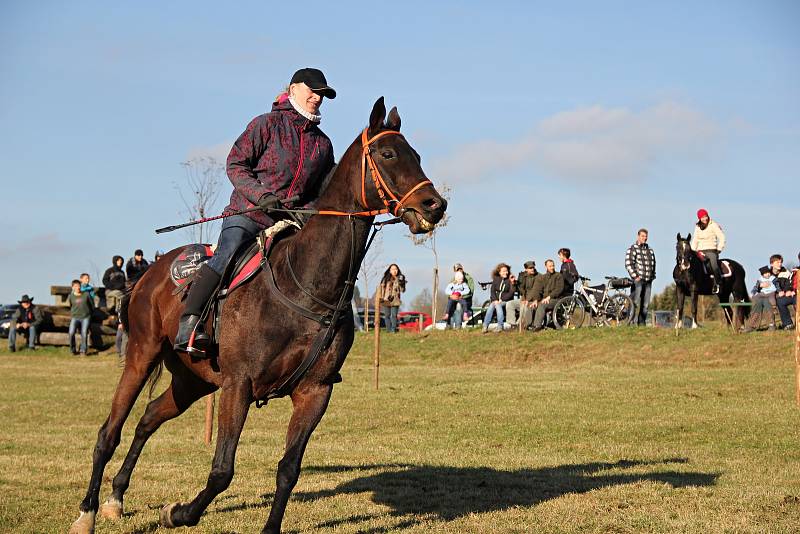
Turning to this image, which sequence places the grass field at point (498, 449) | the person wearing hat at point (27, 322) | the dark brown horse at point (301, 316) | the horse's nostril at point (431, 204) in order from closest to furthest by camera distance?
the horse's nostril at point (431, 204) → the dark brown horse at point (301, 316) → the grass field at point (498, 449) → the person wearing hat at point (27, 322)

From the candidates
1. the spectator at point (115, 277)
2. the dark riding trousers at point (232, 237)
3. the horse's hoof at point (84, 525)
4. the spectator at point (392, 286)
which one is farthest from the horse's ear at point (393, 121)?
the spectator at point (115, 277)

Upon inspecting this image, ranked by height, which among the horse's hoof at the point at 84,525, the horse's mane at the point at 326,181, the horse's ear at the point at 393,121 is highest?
the horse's ear at the point at 393,121

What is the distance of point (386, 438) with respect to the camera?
585 inches

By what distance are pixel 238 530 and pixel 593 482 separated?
390 centimetres

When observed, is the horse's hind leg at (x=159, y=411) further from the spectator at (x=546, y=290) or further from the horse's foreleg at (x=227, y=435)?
the spectator at (x=546, y=290)

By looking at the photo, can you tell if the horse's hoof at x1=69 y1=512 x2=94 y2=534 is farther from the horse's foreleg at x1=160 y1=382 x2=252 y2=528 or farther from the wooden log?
the wooden log

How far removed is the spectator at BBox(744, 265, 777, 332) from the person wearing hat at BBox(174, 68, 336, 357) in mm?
20996

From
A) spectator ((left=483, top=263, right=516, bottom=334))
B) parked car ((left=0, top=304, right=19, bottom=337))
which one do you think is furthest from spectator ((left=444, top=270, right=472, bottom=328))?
parked car ((left=0, top=304, right=19, bottom=337))

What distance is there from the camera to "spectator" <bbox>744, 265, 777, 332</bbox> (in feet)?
88.4

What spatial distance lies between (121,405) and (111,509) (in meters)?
0.90

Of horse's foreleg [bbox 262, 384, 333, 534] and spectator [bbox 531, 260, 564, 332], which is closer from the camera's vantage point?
horse's foreleg [bbox 262, 384, 333, 534]

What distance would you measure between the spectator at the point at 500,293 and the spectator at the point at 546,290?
3.90 ft

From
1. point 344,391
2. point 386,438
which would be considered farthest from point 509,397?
point 386,438

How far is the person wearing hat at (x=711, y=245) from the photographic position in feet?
93.8
